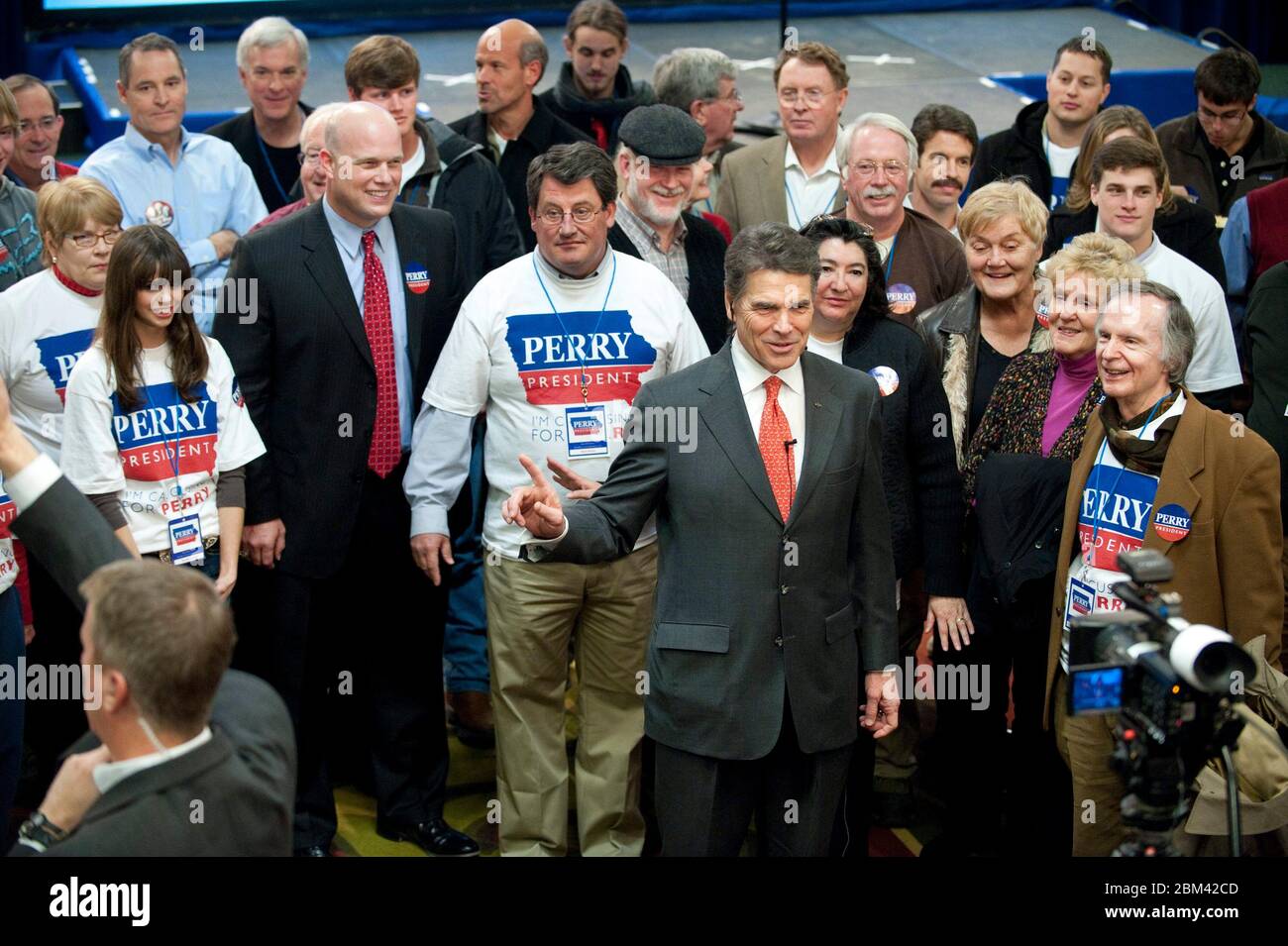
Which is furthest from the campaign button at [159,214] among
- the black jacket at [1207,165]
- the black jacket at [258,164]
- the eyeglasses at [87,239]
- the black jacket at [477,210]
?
the black jacket at [1207,165]

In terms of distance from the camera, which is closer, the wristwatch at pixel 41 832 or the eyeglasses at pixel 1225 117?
the wristwatch at pixel 41 832

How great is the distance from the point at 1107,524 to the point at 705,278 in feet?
4.84

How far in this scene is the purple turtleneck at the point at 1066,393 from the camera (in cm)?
386

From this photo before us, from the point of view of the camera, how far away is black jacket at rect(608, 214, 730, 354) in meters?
4.48

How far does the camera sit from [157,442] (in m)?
3.72

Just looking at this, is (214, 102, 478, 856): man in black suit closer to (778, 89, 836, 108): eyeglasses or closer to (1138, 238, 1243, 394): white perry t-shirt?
(778, 89, 836, 108): eyeglasses

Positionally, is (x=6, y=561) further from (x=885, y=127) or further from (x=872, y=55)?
(x=872, y=55)

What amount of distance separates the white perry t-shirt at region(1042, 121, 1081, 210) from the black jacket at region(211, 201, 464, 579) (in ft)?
9.00

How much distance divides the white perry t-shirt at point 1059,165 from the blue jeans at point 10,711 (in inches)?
147

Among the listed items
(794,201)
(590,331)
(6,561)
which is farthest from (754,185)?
(6,561)

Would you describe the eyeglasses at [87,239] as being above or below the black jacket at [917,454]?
above

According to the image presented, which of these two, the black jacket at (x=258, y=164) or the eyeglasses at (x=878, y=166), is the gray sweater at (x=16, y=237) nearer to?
the black jacket at (x=258, y=164)
